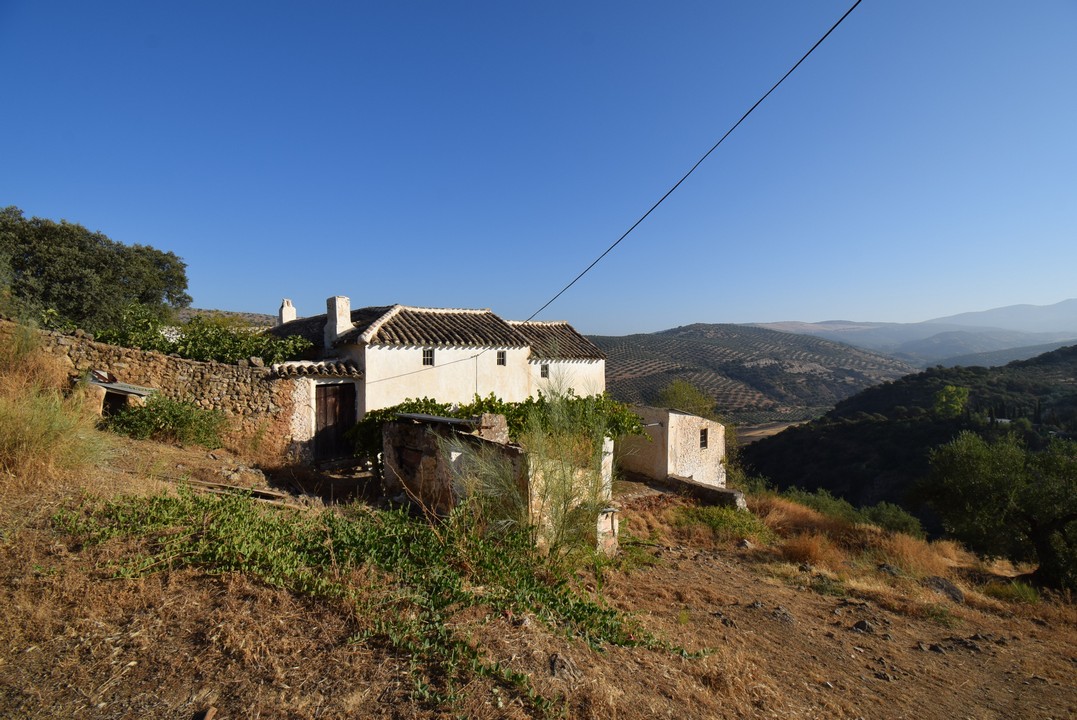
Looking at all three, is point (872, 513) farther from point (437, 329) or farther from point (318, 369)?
point (318, 369)

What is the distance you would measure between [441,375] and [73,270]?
15623 mm

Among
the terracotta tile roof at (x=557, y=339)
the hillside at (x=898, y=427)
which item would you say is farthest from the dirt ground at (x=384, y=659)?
the hillside at (x=898, y=427)

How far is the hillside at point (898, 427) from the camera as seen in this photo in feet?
82.8

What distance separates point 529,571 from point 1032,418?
3830 centimetres

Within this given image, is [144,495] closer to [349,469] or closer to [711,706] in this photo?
[711,706]

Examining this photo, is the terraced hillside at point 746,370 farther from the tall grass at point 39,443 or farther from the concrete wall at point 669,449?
the tall grass at point 39,443

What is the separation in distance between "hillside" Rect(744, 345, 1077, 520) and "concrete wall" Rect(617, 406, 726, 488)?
1340 cm

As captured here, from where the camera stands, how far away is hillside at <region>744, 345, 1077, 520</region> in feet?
82.8

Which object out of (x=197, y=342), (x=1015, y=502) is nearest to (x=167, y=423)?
(x=197, y=342)

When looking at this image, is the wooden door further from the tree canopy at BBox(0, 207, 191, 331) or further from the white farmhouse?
the tree canopy at BBox(0, 207, 191, 331)

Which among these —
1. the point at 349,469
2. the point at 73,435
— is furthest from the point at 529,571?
the point at 349,469

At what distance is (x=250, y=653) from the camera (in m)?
2.68

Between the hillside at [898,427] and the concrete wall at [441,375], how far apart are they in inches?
713

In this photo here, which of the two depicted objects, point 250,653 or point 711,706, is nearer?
point 250,653
